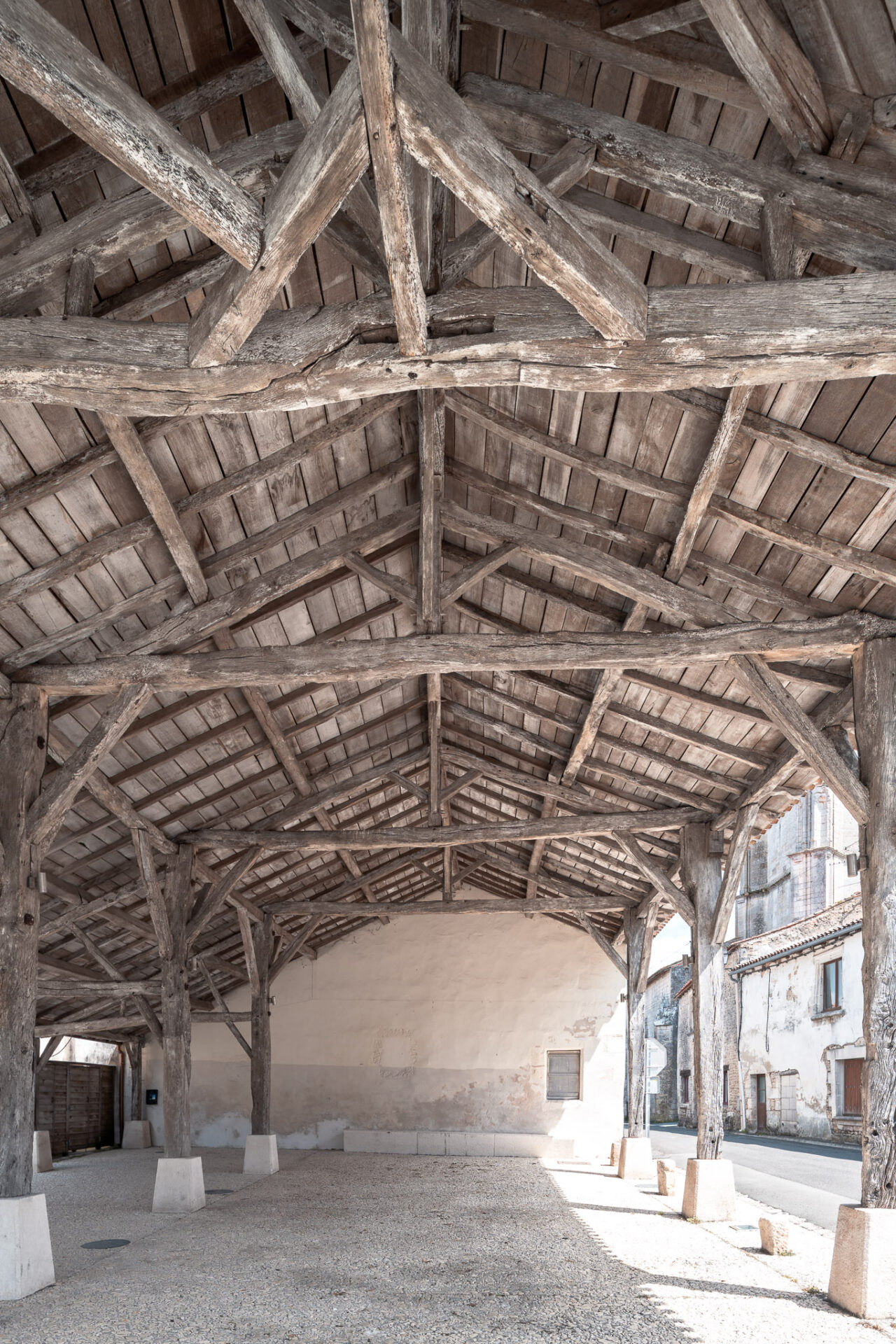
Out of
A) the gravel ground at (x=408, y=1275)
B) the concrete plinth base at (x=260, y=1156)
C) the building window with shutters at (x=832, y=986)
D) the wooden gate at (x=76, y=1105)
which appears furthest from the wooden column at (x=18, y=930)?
the building window with shutters at (x=832, y=986)

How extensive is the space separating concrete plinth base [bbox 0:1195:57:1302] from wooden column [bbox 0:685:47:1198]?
8cm

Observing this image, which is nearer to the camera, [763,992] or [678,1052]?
[763,992]

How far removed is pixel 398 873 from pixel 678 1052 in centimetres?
1519

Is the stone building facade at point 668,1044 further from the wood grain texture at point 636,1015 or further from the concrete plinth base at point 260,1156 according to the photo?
the concrete plinth base at point 260,1156

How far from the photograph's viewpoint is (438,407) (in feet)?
17.0

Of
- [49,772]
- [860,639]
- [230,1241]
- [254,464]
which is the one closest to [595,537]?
[860,639]

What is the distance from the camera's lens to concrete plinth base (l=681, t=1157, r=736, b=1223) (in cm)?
805

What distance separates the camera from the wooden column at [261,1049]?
12.0m

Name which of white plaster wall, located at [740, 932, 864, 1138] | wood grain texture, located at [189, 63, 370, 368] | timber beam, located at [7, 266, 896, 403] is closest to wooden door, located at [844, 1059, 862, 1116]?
white plaster wall, located at [740, 932, 864, 1138]

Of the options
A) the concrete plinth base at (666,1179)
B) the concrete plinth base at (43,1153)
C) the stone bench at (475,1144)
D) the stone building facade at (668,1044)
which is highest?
the concrete plinth base at (666,1179)

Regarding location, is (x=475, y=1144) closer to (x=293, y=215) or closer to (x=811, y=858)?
(x=293, y=215)

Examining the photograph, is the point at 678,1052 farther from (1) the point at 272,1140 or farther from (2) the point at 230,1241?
(2) the point at 230,1241

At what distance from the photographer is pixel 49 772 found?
7500 mm

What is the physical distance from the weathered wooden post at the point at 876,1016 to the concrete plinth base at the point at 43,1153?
35.4ft
